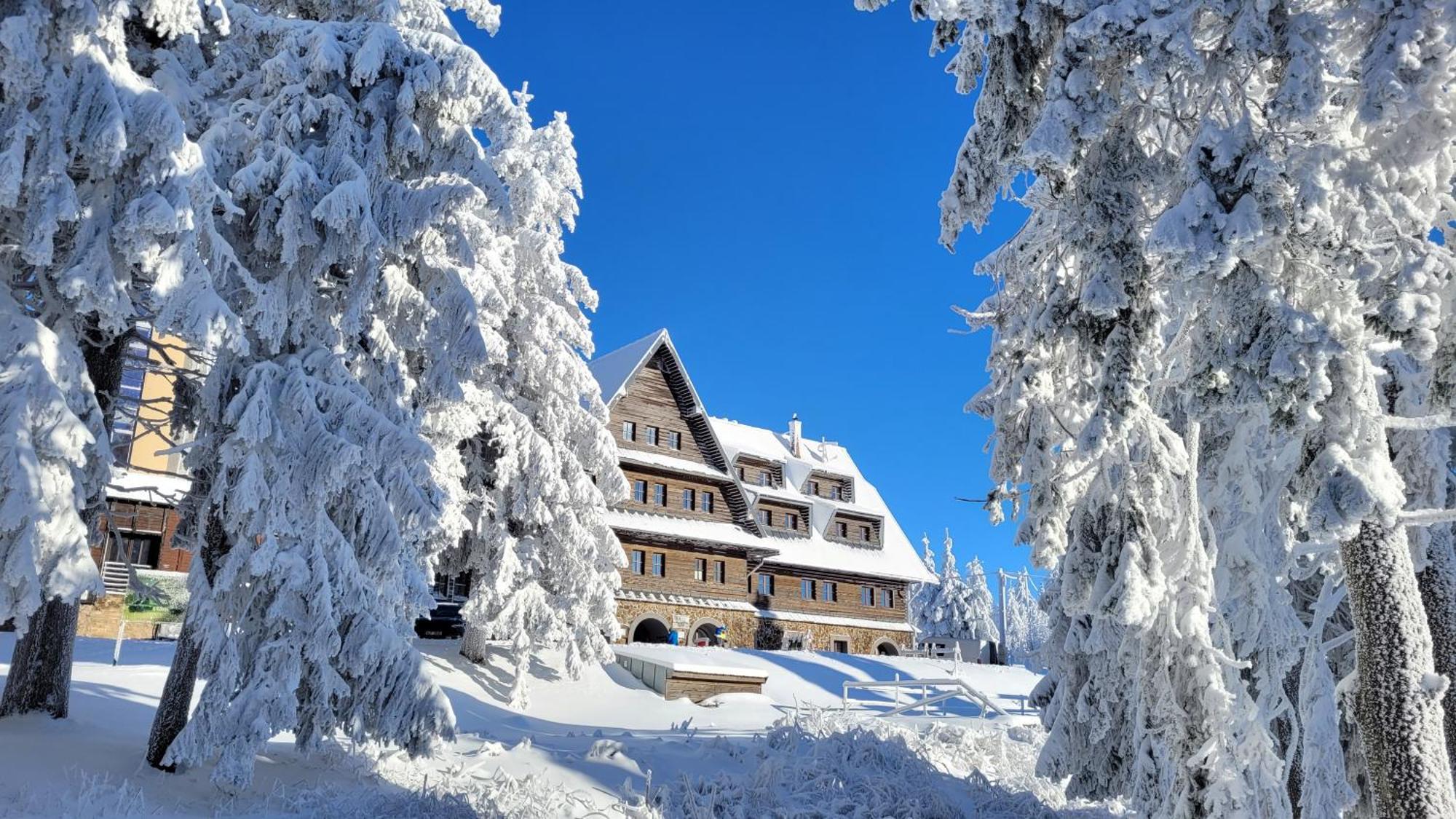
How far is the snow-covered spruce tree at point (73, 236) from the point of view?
8492mm

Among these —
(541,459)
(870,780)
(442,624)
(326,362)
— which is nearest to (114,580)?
(442,624)

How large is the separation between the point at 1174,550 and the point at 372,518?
26.9 ft

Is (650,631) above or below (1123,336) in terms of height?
below

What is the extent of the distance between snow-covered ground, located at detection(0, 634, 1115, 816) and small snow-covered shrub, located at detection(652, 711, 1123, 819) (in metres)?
0.03

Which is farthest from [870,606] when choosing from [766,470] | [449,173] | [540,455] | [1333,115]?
[1333,115]

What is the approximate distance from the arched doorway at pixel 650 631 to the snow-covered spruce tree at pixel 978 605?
39798 mm

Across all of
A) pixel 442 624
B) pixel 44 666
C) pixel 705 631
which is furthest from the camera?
pixel 705 631

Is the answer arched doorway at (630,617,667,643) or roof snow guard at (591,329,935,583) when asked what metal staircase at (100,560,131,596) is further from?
arched doorway at (630,617,667,643)

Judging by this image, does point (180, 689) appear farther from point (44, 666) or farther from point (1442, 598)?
point (1442, 598)

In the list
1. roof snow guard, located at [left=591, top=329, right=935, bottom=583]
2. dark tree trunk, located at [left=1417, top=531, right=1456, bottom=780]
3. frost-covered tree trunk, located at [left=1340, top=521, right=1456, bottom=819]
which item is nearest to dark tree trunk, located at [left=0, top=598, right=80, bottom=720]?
frost-covered tree trunk, located at [left=1340, top=521, right=1456, bottom=819]

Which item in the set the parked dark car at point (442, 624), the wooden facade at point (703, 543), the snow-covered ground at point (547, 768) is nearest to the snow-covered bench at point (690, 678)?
the snow-covered ground at point (547, 768)

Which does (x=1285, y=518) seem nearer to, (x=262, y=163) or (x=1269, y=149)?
(x=1269, y=149)

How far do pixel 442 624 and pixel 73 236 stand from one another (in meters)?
17.8

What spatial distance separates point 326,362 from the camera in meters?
10.8
